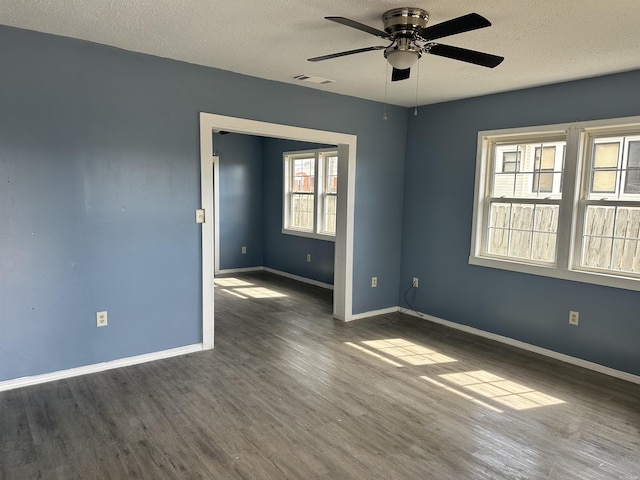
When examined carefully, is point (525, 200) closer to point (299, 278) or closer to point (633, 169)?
point (633, 169)

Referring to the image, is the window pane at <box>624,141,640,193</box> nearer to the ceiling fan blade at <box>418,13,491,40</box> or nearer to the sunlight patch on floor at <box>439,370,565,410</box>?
the sunlight patch on floor at <box>439,370,565,410</box>

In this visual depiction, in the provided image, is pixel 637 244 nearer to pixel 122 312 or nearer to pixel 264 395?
pixel 264 395

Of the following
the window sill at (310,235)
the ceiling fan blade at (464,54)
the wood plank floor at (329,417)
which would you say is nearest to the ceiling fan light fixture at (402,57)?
the ceiling fan blade at (464,54)

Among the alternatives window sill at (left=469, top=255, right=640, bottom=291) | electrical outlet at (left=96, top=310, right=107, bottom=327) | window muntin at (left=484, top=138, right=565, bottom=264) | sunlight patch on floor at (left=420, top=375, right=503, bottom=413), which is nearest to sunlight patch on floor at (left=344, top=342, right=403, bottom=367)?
sunlight patch on floor at (left=420, top=375, right=503, bottom=413)

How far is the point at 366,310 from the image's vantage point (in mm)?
5203

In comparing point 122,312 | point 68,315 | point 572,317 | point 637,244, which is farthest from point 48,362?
point 637,244

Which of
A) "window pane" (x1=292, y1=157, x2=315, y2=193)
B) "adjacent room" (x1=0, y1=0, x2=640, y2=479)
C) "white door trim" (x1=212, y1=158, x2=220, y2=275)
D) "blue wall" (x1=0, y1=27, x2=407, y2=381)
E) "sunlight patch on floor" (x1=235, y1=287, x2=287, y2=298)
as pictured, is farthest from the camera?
"white door trim" (x1=212, y1=158, x2=220, y2=275)

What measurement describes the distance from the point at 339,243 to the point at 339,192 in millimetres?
587

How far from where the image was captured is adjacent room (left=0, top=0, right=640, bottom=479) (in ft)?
8.18

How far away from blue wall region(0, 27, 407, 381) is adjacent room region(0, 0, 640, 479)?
16 mm

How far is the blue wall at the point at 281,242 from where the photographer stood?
6780 mm

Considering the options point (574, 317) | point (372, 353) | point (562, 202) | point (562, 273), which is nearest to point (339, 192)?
point (372, 353)

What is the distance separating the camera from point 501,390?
332 cm

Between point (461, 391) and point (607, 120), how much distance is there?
8.28 ft
